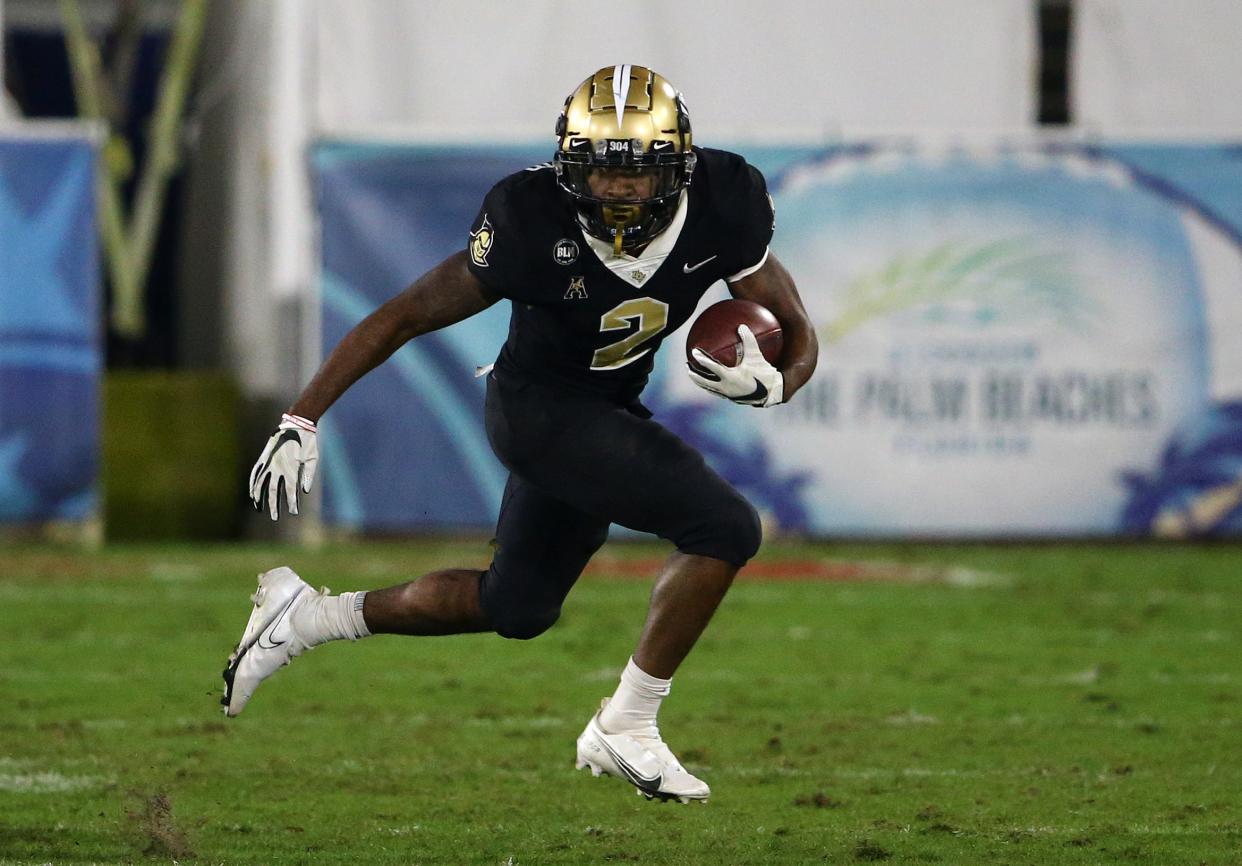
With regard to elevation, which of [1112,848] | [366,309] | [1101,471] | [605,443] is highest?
[605,443]

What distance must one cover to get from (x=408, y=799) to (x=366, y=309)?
5.47m

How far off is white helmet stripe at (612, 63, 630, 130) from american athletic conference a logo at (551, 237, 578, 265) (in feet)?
0.85

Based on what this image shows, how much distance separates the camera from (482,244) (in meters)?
3.97

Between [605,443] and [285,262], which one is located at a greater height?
[605,443]

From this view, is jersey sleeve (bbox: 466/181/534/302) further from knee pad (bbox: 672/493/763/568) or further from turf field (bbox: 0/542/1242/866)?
turf field (bbox: 0/542/1242/866)

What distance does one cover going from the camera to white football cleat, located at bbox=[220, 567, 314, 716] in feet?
14.5

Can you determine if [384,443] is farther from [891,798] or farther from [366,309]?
[891,798]

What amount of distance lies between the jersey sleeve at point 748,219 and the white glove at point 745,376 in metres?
0.20

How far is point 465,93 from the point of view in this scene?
10.3 meters

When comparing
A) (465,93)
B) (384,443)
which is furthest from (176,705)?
(465,93)

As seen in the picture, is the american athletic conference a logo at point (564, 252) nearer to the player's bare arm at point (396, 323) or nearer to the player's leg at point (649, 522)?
the player's bare arm at point (396, 323)

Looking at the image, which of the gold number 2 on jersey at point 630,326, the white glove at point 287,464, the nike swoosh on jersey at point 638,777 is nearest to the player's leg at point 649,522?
the nike swoosh on jersey at point 638,777

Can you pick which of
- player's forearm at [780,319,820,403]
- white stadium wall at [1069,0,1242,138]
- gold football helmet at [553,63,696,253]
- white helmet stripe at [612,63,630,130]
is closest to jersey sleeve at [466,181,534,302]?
gold football helmet at [553,63,696,253]

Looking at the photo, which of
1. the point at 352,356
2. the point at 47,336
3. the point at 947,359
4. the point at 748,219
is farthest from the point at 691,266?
the point at 47,336
